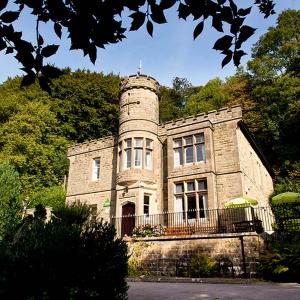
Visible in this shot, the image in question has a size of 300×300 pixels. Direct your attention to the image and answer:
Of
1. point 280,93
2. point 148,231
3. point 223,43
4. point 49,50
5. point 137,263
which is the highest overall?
point 280,93

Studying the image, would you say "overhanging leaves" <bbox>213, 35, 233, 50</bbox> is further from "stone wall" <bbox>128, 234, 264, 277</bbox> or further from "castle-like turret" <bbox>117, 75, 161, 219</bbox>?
"castle-like turret" <bbox>117, 75, 161, 219</bbox>

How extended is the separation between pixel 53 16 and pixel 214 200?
15.7 meters

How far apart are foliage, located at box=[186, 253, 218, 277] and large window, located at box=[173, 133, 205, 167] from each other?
23.8ft

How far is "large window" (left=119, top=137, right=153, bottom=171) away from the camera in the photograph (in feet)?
66.3

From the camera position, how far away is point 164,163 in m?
21.0

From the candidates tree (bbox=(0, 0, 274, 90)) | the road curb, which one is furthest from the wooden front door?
tree (bbox=(0, 0, 274, 90))

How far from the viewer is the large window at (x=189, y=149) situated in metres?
19.3

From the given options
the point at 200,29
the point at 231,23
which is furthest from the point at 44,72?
the point at 231,23

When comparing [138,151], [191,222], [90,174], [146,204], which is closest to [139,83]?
[138,151]

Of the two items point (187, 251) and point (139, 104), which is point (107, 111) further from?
point (187, 251)

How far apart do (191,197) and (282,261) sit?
27.0ft

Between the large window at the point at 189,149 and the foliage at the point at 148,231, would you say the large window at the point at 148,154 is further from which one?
the foliage at the point at 148,231

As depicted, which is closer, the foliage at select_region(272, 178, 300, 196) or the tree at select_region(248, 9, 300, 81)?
the foliage at select_region(272, 178, 300, 196)

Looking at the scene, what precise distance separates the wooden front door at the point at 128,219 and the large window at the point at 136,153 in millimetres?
2579
